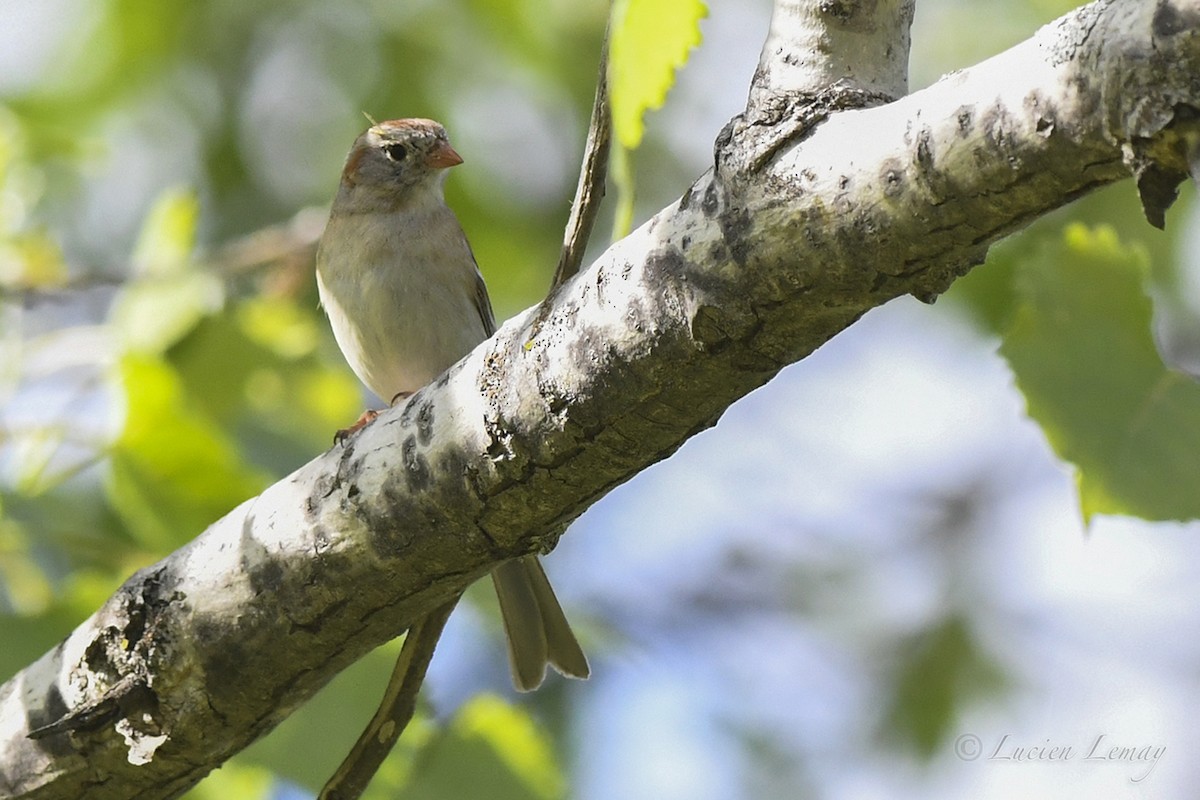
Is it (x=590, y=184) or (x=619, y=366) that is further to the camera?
(x=590, y=184)

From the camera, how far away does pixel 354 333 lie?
4.33 metres

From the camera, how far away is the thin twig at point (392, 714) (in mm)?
2586

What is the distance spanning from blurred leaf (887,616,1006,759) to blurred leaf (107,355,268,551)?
11.9ft

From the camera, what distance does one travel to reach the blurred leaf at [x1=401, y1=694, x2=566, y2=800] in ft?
9.05

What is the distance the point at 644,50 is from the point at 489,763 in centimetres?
184

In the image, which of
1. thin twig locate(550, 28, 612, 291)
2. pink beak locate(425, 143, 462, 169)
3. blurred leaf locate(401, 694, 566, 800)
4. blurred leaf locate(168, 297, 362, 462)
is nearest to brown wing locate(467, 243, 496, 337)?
pink beak locate(425, 143, 462, 169)

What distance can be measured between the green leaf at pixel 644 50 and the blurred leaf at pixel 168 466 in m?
1.99

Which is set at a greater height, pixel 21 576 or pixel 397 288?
pixel 397 288

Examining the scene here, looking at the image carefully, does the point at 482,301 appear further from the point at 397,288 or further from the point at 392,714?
the point at 392,714

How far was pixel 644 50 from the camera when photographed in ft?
4.38

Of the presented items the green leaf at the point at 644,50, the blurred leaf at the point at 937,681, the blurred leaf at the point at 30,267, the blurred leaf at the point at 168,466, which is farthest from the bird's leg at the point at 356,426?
the blurred leaf at the point at 937,681

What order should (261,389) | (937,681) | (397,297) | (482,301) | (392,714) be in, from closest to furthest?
(392,714) → (261,389) → (397,297) → (482,301) → (937,681)

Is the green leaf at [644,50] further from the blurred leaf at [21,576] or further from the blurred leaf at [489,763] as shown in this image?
the blurred leaf at [21,576]

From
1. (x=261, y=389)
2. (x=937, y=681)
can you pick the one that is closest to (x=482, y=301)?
(x=261, y=389)
